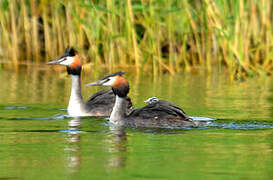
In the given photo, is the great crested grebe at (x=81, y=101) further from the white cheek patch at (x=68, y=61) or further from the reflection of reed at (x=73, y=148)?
the reflection of reed at (x=73, y=148)

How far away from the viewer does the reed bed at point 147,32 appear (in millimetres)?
13539

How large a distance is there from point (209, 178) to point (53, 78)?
10287 mm

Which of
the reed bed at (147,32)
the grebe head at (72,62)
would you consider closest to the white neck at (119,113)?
the grebe head at (72,62)

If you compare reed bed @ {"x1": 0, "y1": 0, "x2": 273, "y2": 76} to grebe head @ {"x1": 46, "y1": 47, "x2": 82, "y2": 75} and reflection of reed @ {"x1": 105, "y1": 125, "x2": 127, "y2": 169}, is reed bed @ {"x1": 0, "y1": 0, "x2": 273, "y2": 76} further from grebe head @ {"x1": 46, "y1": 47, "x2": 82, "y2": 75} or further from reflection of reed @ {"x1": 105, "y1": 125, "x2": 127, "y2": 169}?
reflection of reed @ {"x1": 105, "y1": 125, "x2": 127, "y2": 169}

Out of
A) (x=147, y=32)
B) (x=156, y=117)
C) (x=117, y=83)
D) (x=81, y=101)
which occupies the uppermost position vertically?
(x=147, y=32)

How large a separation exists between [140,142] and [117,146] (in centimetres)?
34

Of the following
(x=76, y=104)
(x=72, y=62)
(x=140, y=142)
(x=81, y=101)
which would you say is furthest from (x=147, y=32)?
(x=140, y=142)

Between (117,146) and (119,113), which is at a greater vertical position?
(119,113)

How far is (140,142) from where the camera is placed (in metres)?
6.92

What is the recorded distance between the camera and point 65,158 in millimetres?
5984

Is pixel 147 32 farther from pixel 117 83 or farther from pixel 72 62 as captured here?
pixel 117 83

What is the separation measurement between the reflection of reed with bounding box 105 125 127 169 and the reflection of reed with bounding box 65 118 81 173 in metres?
0.27

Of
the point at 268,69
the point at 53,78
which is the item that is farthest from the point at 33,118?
the point at 268,69

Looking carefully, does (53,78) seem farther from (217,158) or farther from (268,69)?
(217,158)
